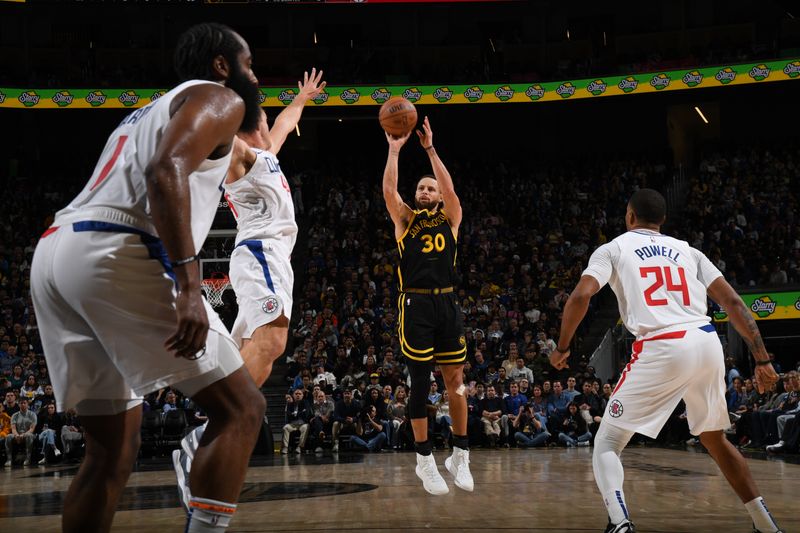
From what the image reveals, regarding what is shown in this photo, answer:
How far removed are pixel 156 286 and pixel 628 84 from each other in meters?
23.7

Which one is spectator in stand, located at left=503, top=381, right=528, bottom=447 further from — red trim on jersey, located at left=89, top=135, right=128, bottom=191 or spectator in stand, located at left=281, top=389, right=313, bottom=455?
red trim on jersey, located at left=89, top=135, right=128, bottom=191

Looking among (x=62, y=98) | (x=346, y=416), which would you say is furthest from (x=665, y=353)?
(x=62, y=98)

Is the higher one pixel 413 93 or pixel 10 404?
pixel 413 93

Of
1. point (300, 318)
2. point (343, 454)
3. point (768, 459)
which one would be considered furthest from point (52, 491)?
point (300, 318)

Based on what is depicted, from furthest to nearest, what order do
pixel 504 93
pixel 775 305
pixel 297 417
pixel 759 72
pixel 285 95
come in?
pixel 504 93
pixel 285 95
pixel 759 72
pixel 775 305
pixel 297 417

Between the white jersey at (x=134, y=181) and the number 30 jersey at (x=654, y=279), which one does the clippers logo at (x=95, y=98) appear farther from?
the white jersey at (x=134, y=181)

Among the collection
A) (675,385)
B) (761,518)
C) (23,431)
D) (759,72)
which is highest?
(759,72)

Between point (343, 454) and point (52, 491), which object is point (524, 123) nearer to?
point (343, 454)

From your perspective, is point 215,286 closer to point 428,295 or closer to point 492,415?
point 492,415

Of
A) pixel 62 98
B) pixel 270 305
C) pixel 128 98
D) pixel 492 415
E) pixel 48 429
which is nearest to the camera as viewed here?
pixel 270 305

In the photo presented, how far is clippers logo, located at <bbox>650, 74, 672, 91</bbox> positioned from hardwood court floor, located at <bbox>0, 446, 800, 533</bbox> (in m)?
16.1

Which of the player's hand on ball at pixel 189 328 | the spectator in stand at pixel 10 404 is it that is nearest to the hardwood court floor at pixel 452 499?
the player's hand on ball at pixel 189 328

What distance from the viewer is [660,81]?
24.5 metres

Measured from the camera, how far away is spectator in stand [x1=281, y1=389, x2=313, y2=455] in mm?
14242
